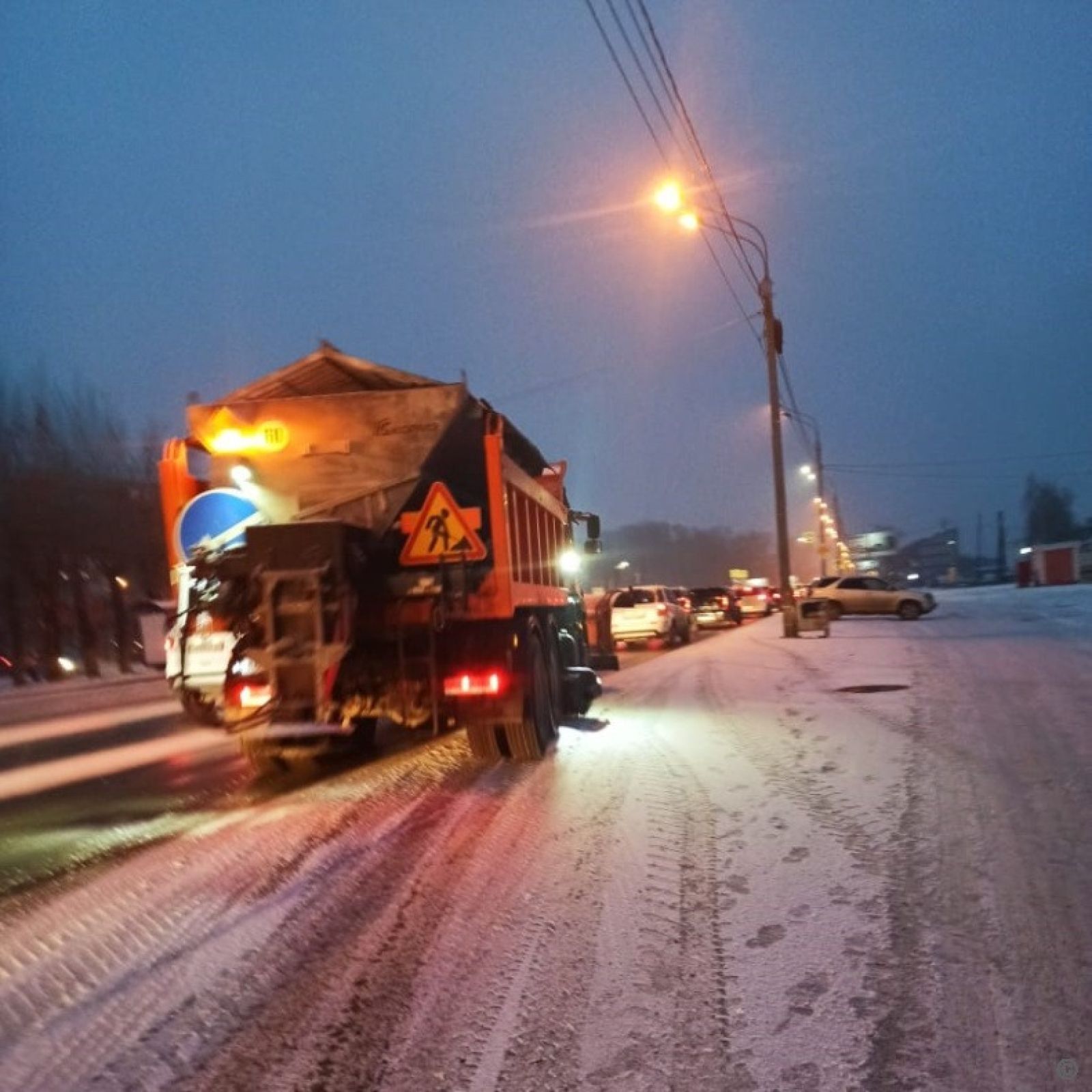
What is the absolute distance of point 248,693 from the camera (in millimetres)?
8820

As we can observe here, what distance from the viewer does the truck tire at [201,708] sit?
9391mm

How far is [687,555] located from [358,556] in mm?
114415

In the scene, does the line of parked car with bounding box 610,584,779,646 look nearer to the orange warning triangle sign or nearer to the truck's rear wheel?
the truck's rear wheel

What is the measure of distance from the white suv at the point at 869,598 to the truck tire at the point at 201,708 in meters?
31.1

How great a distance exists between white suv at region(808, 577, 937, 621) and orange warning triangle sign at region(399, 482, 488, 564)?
30.5 metres

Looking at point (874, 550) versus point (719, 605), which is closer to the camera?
point (719, 605)

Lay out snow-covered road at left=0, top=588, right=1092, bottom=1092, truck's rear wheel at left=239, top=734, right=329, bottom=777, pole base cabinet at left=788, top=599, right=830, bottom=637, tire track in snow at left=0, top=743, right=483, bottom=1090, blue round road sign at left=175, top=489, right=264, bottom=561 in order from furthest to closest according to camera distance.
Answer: pole base cabinet at left=788, top=599, right=830, bottom=637 < truck's rear wheel at left=239, top=734, right=329, bottom=777 < blue round road sign at left=175, top=489, right=264, bottom=561 < tire track in snow at left=0, top=743, right=483, bottom=1090 < snow-covered road at left=0, top=588, right=1092, bottom=1092

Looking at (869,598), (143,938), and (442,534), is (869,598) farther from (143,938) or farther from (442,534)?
(143,938)

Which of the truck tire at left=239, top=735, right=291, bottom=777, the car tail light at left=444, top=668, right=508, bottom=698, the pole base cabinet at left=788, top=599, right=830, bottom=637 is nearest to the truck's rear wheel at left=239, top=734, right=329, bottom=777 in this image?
the truck tire at left=239, top=735, right=291, bottom=777

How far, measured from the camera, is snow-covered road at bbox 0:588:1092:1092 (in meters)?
4.23

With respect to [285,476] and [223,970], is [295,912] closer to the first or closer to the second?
[223,970]

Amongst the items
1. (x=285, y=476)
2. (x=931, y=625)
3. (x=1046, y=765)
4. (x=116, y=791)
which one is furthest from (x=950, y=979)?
(x=931, y=625)

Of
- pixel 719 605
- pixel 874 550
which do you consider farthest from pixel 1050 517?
pixel 719 605

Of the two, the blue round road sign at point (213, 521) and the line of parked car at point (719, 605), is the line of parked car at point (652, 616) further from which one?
the blue round road sign at point (213, 521)
